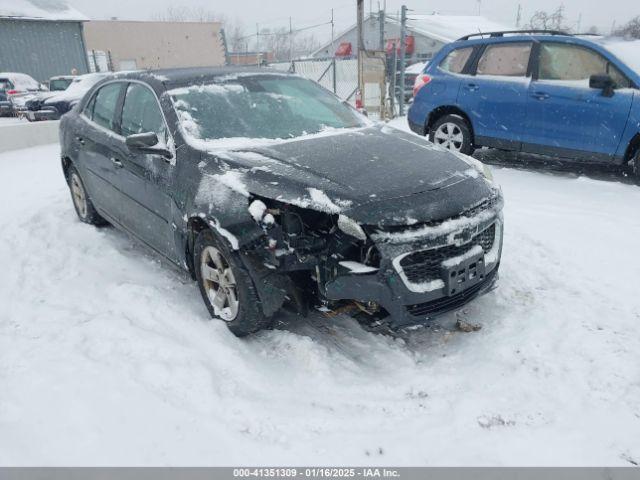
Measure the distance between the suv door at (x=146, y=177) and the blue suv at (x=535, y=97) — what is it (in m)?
4.65

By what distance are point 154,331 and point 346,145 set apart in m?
1.74

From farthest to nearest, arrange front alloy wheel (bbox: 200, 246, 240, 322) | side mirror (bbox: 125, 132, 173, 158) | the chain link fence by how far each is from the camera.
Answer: the chain link fence → side mirror (bbox: 125, 132, 173, 158) → front alloy wheel (bbox: 200, 246, 240, 322)

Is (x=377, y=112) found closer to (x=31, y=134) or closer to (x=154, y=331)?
(x=31, y=134)

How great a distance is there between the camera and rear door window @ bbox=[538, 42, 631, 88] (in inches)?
228

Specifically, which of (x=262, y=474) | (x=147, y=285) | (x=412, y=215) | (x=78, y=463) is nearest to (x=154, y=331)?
(x=147, y=285)

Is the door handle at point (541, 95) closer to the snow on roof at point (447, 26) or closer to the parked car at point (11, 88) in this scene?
the parked car at point (11, 88)

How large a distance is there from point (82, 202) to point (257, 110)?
2452mm

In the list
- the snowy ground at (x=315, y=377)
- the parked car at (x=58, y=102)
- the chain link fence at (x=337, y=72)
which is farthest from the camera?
the chain link fence at (x=337, y=72)

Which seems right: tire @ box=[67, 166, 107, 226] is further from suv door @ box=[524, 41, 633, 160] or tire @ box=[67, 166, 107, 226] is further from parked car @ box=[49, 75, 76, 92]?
parked car @ box=[49, 75, 76, 92]

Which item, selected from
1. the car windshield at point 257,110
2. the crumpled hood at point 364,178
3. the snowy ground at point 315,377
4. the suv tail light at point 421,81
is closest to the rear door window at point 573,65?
the suv tail light at point 421,81

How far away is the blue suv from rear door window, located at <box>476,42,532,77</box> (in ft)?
0.04

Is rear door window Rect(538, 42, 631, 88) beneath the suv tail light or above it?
above

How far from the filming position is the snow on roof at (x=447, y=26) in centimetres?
2686

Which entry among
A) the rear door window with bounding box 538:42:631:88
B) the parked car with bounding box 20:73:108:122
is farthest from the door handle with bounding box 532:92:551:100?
the parked car with bounding box 20:73:108:122
